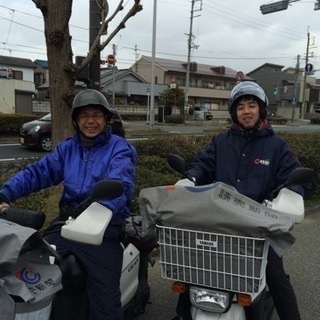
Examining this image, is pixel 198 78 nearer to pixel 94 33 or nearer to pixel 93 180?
pixel 94 33

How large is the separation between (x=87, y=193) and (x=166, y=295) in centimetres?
165

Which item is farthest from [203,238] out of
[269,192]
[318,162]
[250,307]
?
[318,162]

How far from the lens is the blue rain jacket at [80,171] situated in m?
2.50

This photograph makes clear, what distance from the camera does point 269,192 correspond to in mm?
2648

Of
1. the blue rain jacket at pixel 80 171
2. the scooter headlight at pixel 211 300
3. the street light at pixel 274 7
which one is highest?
the street light at pixel 274 7

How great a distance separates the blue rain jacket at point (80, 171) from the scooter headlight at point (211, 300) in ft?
2.27

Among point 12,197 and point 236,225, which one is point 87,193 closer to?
point 12,197

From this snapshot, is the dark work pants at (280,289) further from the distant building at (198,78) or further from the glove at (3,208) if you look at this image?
the distant building at (198,78)

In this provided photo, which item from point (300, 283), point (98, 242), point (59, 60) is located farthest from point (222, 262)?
point (59, 60)

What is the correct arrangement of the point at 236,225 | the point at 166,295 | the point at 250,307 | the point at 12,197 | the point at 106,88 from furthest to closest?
the point at 106,88 < the point at 166,295 < the point at 12,197 < the point at 250,307 < the point at 236,225

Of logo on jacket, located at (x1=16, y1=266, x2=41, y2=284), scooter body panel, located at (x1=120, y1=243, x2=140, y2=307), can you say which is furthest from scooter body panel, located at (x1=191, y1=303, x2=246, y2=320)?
logo on jacket, located at (x1=16, y1=266, x2=41, y2=284)

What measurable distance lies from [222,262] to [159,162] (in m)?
4.10

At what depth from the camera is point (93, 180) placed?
2.52 metres

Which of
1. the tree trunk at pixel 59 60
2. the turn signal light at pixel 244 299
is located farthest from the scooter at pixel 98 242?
the tree trunk at pixel 59 60
